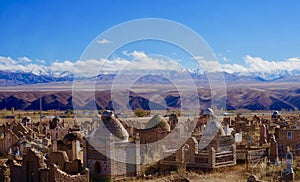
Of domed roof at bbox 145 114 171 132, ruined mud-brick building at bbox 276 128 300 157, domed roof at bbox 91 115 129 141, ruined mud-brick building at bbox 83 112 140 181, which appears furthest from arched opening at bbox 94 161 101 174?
ruined mud-brick building at bbox 276 128 300 157

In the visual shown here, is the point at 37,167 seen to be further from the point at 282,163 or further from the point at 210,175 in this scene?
the point at 282,163

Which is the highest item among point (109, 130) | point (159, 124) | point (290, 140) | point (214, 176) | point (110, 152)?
point (109, 130)

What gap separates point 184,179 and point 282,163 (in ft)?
16.1

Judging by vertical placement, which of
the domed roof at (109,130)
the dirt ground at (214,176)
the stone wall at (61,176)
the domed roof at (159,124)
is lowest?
the dirt ground at (214,176)

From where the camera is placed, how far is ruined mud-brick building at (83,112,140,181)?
16047 mm

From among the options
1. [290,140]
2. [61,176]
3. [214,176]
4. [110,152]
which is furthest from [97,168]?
[290,140]

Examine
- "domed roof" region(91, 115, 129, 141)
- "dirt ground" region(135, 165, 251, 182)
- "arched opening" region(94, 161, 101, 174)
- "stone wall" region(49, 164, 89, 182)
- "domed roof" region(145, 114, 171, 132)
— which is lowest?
"dirt ground" region(135, 165, 251, 182)

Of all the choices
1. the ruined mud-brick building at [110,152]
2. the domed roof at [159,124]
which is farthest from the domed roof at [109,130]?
the domed roof at [159,124]

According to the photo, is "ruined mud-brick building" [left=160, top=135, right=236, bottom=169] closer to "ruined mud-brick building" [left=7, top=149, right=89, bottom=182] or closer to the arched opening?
the arched opening

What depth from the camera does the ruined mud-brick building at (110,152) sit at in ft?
52.6

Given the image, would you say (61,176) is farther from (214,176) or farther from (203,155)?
(203,155)

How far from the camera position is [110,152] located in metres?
16.0

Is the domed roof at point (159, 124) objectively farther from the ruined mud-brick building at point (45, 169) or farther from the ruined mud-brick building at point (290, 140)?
the ruined mud-brick building at point (45, 169)

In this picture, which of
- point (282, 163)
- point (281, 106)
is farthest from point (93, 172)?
point (281, 106)
